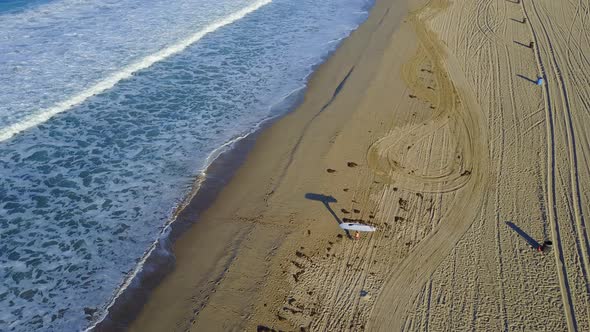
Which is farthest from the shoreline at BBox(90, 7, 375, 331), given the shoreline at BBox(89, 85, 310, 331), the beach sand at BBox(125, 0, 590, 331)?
the beach sand at BBox(125, 0, 590, 331)

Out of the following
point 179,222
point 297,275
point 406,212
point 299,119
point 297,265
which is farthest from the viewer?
point 299,119

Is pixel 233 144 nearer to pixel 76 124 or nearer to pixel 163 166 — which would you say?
pixel 163 166

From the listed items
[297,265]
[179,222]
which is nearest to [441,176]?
[297,265]

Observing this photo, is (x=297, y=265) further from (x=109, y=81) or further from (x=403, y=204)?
(x=109, y=81)

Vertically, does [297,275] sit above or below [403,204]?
below

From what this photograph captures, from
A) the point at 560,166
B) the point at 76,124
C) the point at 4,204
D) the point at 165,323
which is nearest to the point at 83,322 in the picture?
the point at 165,323

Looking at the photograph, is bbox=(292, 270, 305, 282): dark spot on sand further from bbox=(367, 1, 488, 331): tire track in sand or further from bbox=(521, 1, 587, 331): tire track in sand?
bbox=(521, 1, 587, 331): tire track in sand

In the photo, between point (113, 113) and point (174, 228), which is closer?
point (174, 228)
